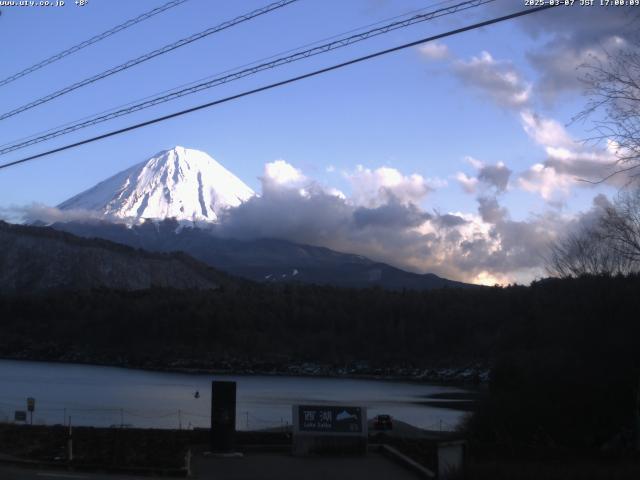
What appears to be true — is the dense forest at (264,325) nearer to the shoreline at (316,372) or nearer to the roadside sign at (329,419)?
the shoreline at (316,372)

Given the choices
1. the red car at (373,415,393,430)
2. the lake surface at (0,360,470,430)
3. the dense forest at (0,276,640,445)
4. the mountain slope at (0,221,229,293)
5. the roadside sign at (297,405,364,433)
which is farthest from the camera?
the mountain slope at (0,221,229,293)

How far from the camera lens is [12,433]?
2373 cm

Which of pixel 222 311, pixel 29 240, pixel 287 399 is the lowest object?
pixel 287 399

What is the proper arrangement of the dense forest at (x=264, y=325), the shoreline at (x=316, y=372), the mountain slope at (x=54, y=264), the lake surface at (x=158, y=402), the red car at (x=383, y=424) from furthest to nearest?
→ the mountain slope at (x=54, y=264)
the dense forest at (x=264, y=325)
the shoreline at (x=316, y=372)
the lake surface at (x=158, y=402)
the red car at (x=383, y=424)

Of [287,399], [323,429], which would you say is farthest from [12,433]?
[287,399]

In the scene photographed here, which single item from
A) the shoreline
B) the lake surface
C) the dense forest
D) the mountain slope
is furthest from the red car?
the mountain slope

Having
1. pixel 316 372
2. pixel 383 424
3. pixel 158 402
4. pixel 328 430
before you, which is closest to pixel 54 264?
pixel 316 372

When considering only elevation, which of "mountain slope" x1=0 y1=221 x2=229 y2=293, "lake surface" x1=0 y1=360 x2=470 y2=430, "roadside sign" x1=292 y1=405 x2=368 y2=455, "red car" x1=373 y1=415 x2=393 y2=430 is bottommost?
"lake surface" x1=0 y1=360 x2=470 y2=430

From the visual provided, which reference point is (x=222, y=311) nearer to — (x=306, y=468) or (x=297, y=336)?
(x=297, y=336)

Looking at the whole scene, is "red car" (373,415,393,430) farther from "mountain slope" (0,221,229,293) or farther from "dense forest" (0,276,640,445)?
"mountain slope" (0,221,229,293)

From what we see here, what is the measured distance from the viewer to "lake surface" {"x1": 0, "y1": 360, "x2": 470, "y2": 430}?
41.9 metres

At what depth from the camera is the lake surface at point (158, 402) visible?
41.9 meters

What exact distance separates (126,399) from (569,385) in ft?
127

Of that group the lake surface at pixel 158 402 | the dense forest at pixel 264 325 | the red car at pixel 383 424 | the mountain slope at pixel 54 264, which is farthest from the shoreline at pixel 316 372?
the red car at pixel 383 424
